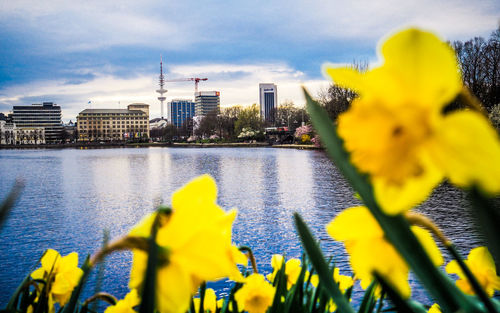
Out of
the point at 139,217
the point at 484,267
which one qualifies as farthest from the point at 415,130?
the point at 139,217

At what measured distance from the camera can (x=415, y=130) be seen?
243 millimetres

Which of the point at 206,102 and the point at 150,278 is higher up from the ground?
the point at 206,102

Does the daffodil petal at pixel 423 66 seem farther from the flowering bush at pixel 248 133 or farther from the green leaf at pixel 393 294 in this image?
the flowering bush at pixel 248 133

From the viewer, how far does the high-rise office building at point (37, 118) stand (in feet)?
328

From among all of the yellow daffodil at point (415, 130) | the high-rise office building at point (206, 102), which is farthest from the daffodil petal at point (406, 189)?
the high-rise office building at point (206, 102)

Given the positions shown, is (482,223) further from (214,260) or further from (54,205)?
(54,205)

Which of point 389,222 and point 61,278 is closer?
point 389,222

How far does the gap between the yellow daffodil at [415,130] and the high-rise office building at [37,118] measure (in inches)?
4338

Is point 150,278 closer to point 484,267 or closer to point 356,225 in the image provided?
point 356,225

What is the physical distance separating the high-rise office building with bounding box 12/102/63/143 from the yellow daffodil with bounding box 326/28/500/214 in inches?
4338

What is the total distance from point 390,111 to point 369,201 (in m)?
0.08

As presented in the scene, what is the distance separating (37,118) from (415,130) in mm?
115651

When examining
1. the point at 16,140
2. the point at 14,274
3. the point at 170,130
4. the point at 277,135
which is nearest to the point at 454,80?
the point at 14,274

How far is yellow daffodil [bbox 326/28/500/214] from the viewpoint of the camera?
0.23 m
